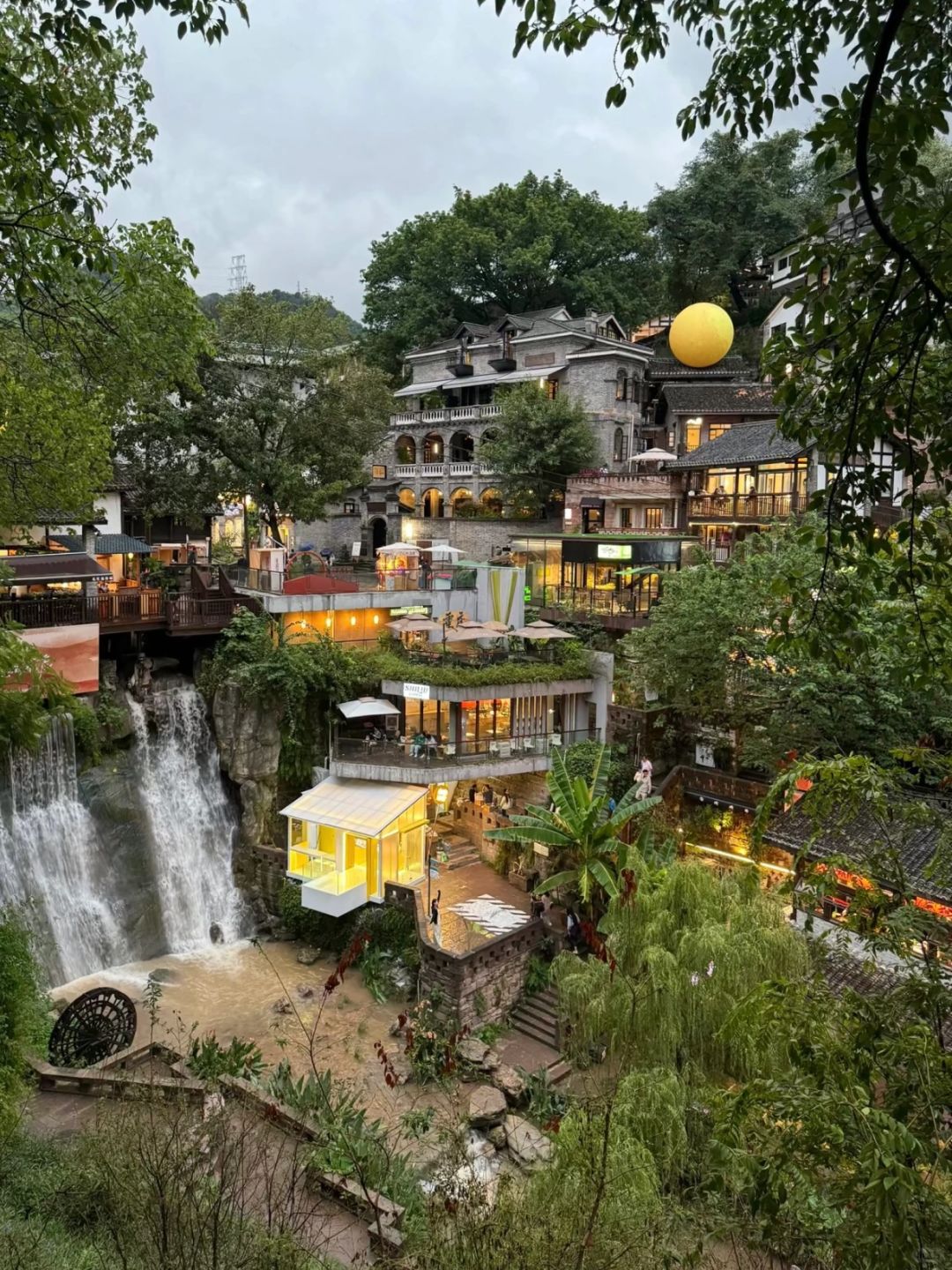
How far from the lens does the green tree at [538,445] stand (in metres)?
36.8

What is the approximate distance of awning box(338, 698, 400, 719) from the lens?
945 inches

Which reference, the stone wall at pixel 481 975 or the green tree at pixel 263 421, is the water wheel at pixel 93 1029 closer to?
the stone wall at pixel 481 975

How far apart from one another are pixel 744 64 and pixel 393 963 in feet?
64.9

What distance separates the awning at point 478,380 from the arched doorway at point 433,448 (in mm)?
2733

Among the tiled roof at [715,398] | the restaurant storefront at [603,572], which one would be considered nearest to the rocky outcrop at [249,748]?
the restaurant storefront at [603,572]

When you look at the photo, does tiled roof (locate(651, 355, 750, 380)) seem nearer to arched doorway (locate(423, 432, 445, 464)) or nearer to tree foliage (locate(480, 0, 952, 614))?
arched doorway (locate(423, 432, 445, 464))

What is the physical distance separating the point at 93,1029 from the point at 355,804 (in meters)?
8.24

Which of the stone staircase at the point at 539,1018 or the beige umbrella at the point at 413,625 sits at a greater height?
the beige umbrella at the point at 413,625

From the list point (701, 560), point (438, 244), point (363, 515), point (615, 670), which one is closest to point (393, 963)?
point (615, 670)

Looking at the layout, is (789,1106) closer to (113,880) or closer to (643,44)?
(643,44)

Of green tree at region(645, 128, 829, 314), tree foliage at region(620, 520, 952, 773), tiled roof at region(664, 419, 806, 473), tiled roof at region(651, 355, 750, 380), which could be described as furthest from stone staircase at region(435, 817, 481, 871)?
green tree at region(645, 128, 829, 314)

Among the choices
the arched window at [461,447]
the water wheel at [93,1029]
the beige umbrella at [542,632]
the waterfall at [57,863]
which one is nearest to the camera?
the water wheel at [93,1029]

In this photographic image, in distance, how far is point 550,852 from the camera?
22594 mm

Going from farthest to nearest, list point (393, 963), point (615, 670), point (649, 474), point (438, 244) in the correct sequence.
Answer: point (438, 244) → point (649, 474) → point (615, 670) → point (393, 963)
